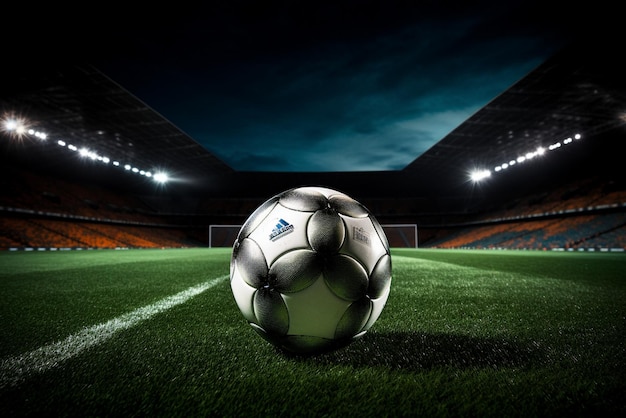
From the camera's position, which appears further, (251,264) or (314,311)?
(251,264)

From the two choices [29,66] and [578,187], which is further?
[578,187]

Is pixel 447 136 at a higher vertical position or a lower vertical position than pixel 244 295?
higher

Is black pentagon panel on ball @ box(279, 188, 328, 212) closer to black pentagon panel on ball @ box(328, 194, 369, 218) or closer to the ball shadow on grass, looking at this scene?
black pentagon panel on ball @ box(328, 194, 369, 218)

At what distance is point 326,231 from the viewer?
1.73m

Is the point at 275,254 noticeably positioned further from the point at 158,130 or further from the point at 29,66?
the point at 158,130

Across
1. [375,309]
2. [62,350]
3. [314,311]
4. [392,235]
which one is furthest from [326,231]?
[392,235]

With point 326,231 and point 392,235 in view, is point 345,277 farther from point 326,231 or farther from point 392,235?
point 392,235

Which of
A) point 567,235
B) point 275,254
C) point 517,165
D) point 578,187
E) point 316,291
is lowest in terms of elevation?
point 567,235

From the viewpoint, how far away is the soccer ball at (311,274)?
1.63 m

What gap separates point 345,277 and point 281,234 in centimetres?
40

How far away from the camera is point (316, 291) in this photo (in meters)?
1.62

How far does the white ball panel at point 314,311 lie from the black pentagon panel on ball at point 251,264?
0.62ft

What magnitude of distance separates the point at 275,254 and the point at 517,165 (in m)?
36.5

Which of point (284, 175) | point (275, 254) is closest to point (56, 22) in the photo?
point (275, 254)
